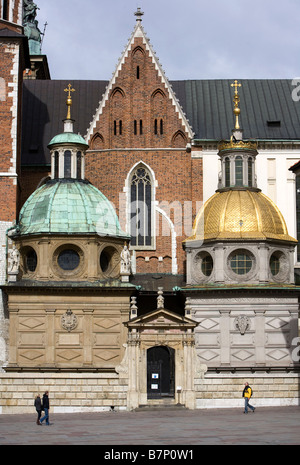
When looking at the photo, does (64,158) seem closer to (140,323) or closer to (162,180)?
(162,180)

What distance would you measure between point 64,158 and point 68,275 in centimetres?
718

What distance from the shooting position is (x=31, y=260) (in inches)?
1837

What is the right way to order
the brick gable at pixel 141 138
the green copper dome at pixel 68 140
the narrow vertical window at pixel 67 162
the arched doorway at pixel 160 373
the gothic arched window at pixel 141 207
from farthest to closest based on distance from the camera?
the brick gable at pixel 141 138 < the gothic arched window at pixel 141 207 < the green copper dome at pixel 68 140 < the narrow vertical window at pixel 67 162 < the arched doorway at pixel 160 373

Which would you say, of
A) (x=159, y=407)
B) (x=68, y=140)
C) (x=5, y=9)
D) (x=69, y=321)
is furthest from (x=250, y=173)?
(x=159, y=407)

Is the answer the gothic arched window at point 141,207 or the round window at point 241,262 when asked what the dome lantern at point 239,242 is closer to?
the round window at point 241,262

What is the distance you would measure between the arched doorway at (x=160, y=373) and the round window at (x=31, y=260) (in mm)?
7395

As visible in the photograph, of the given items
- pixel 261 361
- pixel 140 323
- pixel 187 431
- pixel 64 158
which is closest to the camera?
pixel 187 431

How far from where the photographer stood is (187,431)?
89.8ft

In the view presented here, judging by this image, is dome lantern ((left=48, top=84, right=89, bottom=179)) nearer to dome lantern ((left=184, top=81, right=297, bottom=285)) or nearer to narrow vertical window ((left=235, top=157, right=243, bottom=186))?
dome lantern ((left=184, top=81, right=297, bottom=285))

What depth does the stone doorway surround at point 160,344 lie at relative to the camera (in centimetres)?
3750

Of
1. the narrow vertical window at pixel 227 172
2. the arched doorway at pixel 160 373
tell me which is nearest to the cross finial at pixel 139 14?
the narrow vertical window at pixel 227 172

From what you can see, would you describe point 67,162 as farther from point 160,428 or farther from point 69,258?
point 160,428

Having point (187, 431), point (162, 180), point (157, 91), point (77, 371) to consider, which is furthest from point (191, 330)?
point (157, 91)

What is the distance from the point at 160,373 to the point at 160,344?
2551 mm
